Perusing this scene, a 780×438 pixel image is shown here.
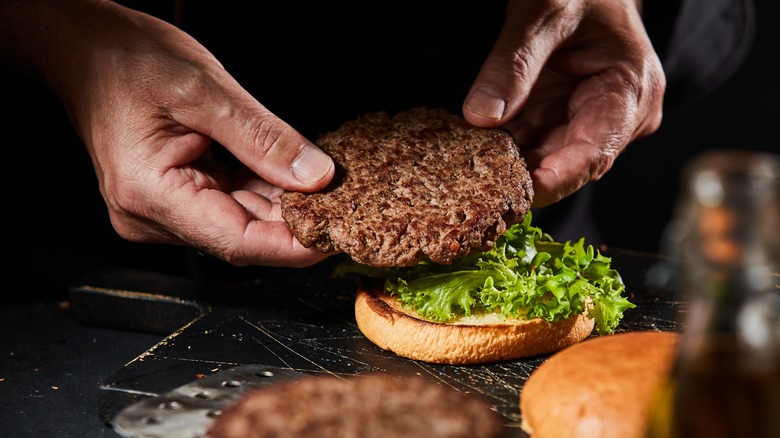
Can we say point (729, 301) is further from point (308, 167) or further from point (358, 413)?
point (308, 167)

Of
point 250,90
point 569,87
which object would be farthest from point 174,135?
point 569,87

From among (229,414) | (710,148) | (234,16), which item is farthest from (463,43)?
(710,148)

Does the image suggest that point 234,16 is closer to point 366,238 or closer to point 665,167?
point 366,238

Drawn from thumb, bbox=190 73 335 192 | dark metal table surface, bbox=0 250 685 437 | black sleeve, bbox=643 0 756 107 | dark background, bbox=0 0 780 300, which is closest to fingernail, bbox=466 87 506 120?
thumb, bbox=190 73 335 192

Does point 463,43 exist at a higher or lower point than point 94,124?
higher

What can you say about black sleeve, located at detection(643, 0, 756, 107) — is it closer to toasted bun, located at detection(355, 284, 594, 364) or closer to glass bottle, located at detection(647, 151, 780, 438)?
toasted bun, located at detection(355, 284, 594, 364)

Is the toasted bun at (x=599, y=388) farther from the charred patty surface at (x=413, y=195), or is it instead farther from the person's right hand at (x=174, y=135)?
the person's right hand at (x=174, y=135)
